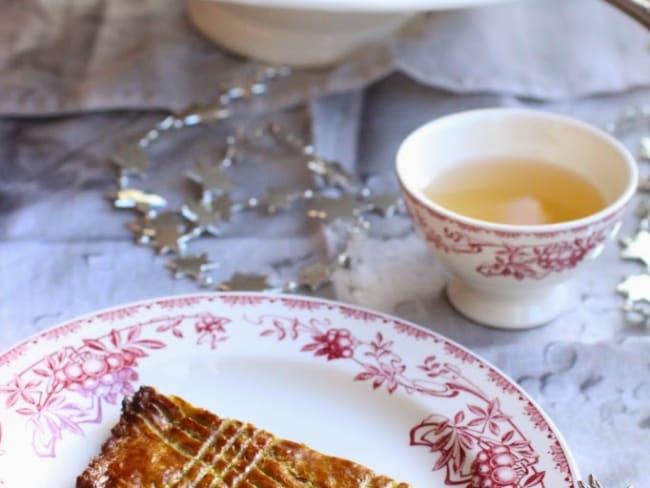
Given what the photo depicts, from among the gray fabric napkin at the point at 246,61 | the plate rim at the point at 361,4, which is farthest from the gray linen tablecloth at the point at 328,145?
the plate rim at the point at 361,4

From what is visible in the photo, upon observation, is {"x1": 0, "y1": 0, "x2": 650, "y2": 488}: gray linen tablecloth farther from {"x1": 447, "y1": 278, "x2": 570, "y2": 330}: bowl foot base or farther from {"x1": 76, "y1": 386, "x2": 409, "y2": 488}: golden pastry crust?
{"x1": 76, "y1": 386, "x2": 409, "y2": 488}: golden pastry crust

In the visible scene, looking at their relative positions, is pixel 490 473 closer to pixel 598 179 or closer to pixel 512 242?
pixel 512 242

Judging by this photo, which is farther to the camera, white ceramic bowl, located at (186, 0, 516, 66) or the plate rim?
white ceramic bowl, located at (186, 0, 516, 66)

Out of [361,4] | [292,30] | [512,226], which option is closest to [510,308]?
[512,226]

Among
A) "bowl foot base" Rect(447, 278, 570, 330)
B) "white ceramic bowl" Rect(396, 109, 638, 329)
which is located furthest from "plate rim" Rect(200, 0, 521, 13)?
"bowl foot base" Rect(447, 278, 570, 330)

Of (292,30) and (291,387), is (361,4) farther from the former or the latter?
(291,387)

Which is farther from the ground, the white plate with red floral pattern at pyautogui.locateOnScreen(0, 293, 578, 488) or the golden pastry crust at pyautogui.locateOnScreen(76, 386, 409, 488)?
the golden pastry crust at pyautogui.locateOnScreen(76, 386, 409, 488)

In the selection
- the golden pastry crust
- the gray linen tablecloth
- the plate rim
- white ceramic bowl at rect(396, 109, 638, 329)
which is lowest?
the gray linen tablecloth
